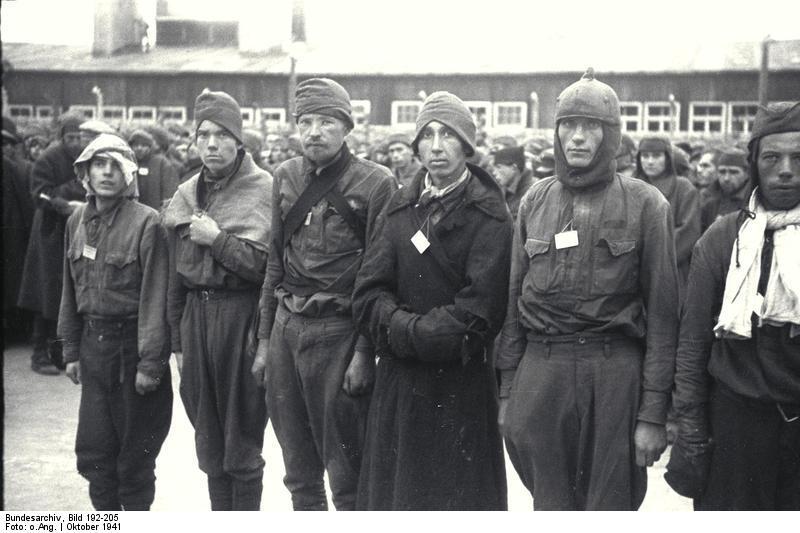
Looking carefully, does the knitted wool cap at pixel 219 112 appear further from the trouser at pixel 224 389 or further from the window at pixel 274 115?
the window at pixel 274 115

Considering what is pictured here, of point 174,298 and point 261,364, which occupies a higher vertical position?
point 174,298

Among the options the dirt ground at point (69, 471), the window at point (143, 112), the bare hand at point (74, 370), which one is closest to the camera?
the bare hand at point (74, 370)

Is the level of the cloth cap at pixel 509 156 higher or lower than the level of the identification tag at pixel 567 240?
higher

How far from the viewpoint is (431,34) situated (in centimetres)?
2414

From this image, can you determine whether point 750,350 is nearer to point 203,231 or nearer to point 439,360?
point 439,360

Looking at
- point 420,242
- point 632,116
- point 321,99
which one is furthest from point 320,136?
point 632,116

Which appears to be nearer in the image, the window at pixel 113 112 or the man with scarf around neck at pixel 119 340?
the man with scarf around neck at pixel 119 340

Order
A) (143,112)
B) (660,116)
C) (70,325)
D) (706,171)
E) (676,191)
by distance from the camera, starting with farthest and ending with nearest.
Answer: (143,112) → (660,116) → (706,171) → (676,191) → (70,325)

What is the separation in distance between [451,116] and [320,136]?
74 cm

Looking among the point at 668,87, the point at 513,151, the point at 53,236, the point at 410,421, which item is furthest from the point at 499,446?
the point at 668,87

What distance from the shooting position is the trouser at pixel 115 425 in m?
4.36

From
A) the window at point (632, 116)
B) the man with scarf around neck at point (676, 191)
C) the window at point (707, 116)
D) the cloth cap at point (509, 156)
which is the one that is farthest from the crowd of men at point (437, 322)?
the window at point (707, 116)

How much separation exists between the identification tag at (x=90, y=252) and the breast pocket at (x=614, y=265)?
8.38ft

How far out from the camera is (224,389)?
14.2 ft
